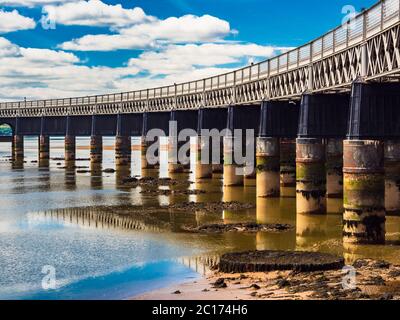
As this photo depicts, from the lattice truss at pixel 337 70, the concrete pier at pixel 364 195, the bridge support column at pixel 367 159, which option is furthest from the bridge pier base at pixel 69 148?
the concrete pier at pixel 364 195

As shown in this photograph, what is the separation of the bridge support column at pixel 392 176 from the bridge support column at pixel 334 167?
28.3 ft

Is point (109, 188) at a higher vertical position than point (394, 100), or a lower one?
lower

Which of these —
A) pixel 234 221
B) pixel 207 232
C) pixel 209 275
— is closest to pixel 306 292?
pixel 209 275

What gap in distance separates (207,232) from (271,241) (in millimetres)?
4595

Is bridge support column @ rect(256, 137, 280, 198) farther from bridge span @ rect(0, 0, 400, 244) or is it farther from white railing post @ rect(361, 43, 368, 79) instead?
white railing post @ rect(361, 43, 368, 79)

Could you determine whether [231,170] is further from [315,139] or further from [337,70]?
[337,70]

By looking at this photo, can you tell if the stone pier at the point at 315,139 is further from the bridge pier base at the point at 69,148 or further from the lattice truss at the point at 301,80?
the bridge pier base at the point at 69,148

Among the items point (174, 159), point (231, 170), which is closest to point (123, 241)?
point (231, 170)

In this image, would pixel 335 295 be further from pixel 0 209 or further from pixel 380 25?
pixel 0 209

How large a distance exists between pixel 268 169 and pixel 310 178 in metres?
10.1

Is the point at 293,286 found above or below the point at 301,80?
below

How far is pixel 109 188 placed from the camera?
7056 cm

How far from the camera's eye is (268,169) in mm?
57188

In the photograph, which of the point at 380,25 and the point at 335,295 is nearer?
A: the point at 335,295
